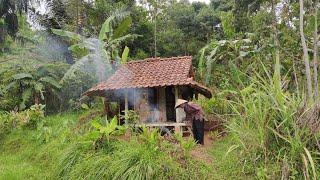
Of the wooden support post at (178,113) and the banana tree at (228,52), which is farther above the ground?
the banana tree at (228,52)

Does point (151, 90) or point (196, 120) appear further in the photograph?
point (151, 90)

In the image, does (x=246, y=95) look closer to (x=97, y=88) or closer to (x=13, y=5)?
(x=97, y=88)

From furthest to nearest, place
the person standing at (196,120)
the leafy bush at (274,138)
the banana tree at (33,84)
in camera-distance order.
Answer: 1. the banana tree at (33,84)
2. the person standing at (196,120)
3. the leafy bush at (274,138)

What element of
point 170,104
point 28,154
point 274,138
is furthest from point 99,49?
point 274,138

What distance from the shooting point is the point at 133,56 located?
Answer: 20.0 meters

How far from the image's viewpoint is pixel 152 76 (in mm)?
Answer: 11445

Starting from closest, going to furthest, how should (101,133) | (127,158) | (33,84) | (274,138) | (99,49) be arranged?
(274,138)
(127,158)
(101,133)
(99,49)
(33,84)

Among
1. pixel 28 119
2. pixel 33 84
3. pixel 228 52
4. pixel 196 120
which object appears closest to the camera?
pixel 196 120

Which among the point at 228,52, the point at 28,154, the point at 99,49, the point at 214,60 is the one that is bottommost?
the point at 28,154

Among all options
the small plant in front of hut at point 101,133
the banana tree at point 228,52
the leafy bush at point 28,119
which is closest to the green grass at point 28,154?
the leafy bush at point 28,119

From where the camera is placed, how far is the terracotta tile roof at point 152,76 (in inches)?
428

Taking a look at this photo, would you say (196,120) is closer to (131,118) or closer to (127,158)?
(131,118)

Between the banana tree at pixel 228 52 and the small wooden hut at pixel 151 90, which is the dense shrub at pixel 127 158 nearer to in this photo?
the small wooden hut at pixel 151 90

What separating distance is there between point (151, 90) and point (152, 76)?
54 centimetres
